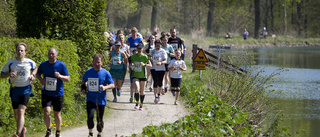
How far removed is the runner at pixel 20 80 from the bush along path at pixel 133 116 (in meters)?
1.37

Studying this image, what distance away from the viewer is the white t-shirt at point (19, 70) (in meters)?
7.98

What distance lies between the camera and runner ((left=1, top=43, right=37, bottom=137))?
26.2ft

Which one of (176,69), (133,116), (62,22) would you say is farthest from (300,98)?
(62,22)

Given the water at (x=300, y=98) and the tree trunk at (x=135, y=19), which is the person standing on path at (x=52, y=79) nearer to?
the water at (x=300, y=98)

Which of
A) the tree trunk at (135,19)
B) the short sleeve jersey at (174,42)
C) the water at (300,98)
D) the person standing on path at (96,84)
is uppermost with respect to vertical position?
the tree trunk at (135,19)

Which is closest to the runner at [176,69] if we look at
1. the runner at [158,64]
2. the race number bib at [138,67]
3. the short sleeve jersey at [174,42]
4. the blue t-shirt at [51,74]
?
the runner at [158,64]

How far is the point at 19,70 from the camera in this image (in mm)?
8016

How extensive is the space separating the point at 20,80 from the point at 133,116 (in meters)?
3.94

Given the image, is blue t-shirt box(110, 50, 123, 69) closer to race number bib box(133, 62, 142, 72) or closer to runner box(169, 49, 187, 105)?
race number bib box(133, 62, 142, 72)

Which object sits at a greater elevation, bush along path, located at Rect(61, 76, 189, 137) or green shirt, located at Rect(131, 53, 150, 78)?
green shirt, located at Rect(131, 53, 150, 78)

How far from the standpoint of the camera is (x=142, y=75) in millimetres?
12516

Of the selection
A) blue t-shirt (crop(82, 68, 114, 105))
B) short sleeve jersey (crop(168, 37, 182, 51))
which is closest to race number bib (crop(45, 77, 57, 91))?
blue t-shirt (crop(82, 68, 114, 105))

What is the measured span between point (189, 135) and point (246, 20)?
65.3 metres

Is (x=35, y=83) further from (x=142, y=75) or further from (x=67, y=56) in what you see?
(x=142, y=75)
